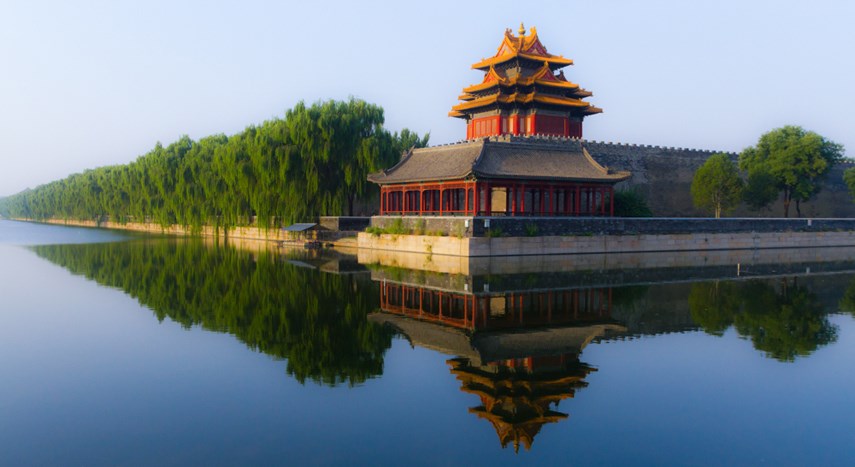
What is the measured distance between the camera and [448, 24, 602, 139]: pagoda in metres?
38.8

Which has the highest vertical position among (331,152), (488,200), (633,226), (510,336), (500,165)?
(331,152)

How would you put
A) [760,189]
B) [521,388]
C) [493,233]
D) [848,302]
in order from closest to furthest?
1. [521,388]
2. [848,302]
3. [493,233]
4. [760,189]

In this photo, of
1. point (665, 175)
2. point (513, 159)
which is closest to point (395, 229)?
point (513, 159)

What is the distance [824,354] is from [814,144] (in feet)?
108

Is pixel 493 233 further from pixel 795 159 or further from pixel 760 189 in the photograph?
pixel 795 159

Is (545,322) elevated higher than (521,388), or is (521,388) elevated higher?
(545,322)

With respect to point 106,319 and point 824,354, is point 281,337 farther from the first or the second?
point 824,354

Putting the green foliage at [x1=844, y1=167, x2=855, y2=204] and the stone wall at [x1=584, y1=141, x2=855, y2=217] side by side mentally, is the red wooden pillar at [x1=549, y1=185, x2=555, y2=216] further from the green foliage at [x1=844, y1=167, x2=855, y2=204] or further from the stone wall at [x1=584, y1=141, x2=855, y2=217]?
the green foliage at [x1=844, y1=167, x2=855, y2=204]

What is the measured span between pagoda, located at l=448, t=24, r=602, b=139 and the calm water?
73.3 feet

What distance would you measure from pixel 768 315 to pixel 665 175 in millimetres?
28776

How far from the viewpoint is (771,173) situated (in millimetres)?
39219

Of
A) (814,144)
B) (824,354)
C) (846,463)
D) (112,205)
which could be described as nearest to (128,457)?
(846,463)

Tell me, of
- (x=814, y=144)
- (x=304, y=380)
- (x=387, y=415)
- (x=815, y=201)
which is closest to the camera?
(x=387, y=415)

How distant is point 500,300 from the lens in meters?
15.5
